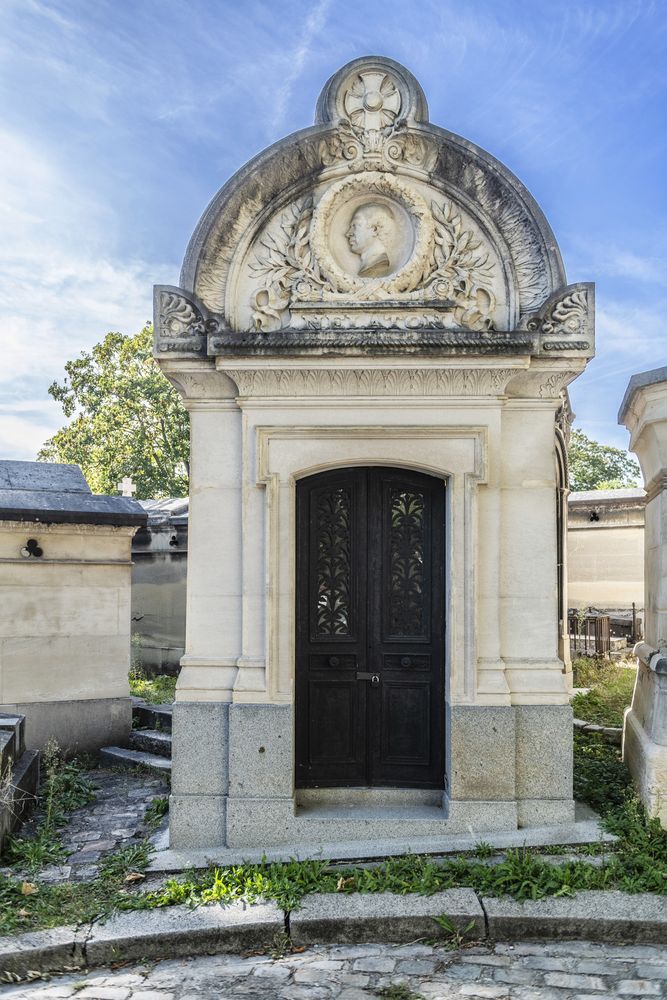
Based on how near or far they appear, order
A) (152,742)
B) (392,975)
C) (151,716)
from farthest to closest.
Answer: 1. (151,716)
2. (152,742)
3. (392,975)

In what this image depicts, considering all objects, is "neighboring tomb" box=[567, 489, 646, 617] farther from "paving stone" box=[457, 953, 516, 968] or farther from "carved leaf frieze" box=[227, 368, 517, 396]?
"paving stone" box=[457, 953, 516, 968]

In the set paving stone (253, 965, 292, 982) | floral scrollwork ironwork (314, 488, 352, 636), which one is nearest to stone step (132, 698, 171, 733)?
floral scrollwork ironwork (314, 488, 352, 636)

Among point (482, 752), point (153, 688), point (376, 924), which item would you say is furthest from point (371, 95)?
point (153, 688)

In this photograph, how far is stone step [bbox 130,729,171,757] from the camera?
7902mm

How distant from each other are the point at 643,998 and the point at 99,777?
17.1 ft

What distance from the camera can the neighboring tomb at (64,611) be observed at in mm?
7898

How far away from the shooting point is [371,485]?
5934mm

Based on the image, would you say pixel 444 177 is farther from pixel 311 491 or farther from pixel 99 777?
pixel 99 777

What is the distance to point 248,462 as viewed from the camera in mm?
5797

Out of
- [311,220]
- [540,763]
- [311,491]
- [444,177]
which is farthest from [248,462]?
[540,763]

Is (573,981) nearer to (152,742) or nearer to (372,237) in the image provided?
(372,237)

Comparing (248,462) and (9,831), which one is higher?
(248,462)

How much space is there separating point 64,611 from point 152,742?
1.60 m

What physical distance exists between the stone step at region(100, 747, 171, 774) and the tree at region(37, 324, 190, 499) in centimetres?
1574
